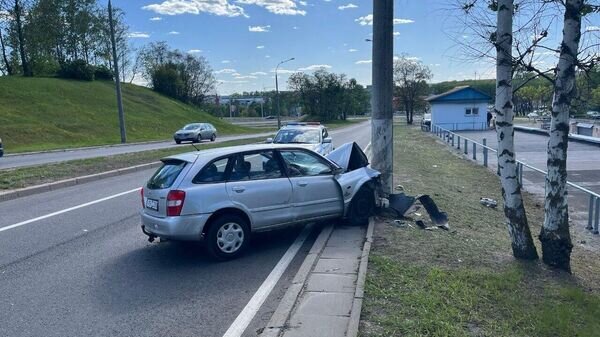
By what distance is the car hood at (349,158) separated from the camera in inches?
320

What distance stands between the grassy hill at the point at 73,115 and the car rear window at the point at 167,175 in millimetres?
25407

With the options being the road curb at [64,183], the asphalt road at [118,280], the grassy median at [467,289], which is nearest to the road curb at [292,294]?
the asphalt road at [118,280]

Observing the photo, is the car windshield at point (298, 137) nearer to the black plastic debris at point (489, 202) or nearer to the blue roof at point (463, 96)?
the black plastic debris at point (489, 202)

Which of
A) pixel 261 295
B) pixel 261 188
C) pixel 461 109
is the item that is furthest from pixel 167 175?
pixel 461 109

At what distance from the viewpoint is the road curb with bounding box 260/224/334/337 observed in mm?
3936

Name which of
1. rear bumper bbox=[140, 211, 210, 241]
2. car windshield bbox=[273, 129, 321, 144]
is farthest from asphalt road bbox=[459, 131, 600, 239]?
rear bumper bbox=[140, 211, 210, 241]

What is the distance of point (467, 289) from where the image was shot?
15.7 feet

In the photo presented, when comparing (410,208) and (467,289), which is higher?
(410,208)

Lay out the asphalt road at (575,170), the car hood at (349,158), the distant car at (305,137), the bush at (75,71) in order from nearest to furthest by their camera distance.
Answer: the car hood at (349,158) → the asphalt road at (575,170) → the distant car at (305,137) → the bush at (75,71)

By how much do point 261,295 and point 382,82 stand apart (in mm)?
4868

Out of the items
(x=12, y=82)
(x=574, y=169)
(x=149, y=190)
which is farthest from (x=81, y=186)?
(x=12, y=82)

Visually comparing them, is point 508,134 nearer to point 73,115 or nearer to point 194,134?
point 194,134

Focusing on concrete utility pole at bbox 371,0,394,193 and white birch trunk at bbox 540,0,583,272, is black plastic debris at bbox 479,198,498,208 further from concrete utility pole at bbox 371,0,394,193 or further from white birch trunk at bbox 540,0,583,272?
white birch trunk at bbox 540,0,583,272

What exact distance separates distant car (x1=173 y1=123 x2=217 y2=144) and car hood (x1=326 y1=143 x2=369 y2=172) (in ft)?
80.6
